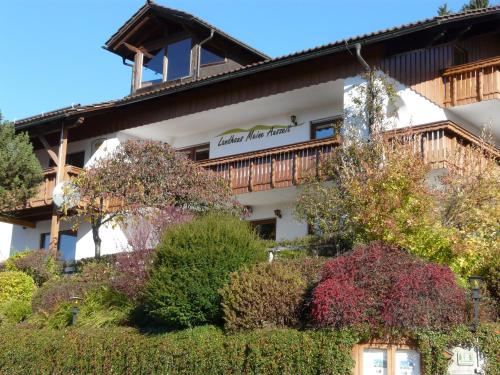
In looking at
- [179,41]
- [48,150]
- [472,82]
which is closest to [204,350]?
[472,82]

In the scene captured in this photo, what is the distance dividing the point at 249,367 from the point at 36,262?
34.6 ft

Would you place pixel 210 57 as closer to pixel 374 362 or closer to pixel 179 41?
pixel 179 41

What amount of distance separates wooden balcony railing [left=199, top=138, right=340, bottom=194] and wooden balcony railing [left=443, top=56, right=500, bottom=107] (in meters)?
3.10

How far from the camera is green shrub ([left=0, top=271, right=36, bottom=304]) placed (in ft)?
60.7

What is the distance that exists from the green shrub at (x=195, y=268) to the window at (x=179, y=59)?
11.8 m

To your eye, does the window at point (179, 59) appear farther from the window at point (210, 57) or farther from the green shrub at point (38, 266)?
the green shrub at point (38, 266)

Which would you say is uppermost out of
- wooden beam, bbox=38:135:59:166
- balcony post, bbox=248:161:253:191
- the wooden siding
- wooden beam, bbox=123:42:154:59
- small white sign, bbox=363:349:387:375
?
wooden beam, bbox=123:42:154:59

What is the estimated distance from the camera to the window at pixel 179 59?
79.3 ft

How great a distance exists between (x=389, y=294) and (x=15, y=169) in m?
15.0

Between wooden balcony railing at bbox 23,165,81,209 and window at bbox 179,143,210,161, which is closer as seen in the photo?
wooden balcony railing at bbox 23,165,81,209

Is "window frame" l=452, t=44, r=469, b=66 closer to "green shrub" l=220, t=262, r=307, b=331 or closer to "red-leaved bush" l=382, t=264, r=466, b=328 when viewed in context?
"green shrub" l=220, t=262, r=307, b=331

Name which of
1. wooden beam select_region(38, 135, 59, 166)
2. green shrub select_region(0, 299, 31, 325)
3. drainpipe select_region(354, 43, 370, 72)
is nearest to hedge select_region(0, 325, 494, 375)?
green shrub select_region(0, 299, 31, 325)

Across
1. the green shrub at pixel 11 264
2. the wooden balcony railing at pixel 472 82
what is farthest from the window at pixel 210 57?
the wooden balcony railing at pixel 472 82

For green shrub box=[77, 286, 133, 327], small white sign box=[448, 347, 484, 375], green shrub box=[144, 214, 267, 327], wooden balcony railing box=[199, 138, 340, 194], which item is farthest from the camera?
wooden balcony railing box=[199, 138, 340, 194]
